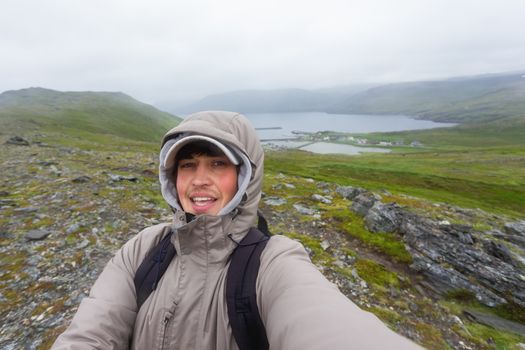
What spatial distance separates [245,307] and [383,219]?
14023mm

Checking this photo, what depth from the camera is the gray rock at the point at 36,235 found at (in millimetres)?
10833

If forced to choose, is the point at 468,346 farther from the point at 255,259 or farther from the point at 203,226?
the point at 203,226

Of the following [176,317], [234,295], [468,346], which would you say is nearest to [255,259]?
[234,295]

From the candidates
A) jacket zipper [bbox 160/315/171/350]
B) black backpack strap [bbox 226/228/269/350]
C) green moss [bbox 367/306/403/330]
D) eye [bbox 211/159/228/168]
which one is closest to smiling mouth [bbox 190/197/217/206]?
eye [bbox 211/159/228/168]

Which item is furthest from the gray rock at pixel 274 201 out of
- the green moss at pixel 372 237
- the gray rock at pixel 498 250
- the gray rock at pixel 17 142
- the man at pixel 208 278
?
the gray rock at pixel 17 142

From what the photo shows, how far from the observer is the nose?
13.0 feet

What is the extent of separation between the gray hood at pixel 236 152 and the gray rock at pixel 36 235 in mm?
10320

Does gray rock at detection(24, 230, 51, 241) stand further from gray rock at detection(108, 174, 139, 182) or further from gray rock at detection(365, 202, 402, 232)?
gray rock at detection(365, 202, 402, 232)

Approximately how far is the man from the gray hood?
16 mm

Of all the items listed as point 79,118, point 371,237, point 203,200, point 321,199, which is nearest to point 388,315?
point 371,237

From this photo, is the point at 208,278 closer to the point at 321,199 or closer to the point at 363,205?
the point at 363,205

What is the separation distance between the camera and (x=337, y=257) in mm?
11648

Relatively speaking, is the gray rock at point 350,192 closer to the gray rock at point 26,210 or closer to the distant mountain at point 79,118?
the gray rock at point 26,210

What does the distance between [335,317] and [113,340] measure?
2.95m
